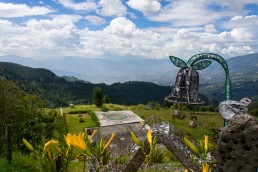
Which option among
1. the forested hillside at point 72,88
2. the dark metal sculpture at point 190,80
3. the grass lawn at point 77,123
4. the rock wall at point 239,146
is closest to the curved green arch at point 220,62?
the dark metal sculpture at point 190,80

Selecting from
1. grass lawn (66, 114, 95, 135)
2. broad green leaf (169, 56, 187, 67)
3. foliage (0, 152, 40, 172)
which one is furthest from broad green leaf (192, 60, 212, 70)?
grass lawn (66, 114, 95, 135)

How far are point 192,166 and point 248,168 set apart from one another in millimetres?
2976

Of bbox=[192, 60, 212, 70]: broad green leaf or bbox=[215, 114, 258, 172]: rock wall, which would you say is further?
bbox=[192, 60, 212, 70]: broad green leaf

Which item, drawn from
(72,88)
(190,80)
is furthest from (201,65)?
(72,88)

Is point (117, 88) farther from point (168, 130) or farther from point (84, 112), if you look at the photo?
point (168, 130)

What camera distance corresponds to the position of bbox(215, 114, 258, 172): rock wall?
366cm

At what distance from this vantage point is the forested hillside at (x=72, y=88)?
123 m

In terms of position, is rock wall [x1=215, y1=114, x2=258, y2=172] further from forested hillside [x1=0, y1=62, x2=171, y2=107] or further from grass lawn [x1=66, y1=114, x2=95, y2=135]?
forested hillside [x1=0, y1=62, x2=171, y2=107]

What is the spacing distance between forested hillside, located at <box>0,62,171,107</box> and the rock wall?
333 ft

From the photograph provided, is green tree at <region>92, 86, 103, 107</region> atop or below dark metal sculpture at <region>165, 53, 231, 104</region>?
below

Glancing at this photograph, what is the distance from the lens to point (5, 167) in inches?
505

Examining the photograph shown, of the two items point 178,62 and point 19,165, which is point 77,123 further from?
point 19,165

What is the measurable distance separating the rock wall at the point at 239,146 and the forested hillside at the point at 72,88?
333 feet

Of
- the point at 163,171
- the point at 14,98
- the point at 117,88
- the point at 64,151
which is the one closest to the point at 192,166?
the point at 64,151
